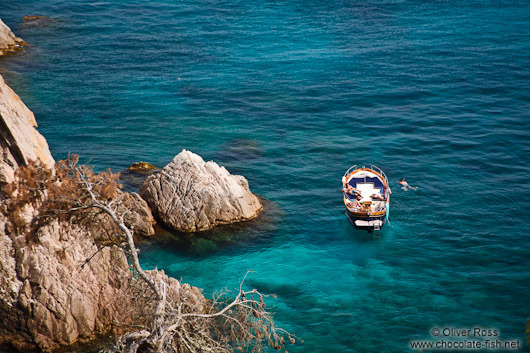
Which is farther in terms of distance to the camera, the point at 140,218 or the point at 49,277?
the point at 140,218

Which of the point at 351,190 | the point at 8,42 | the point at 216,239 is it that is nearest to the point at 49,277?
the point at 216,239

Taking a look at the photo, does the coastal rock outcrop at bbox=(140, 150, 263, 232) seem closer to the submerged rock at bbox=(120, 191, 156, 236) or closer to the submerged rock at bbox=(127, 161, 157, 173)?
the submerged rock at bbox=(120, 191, 156, 236)

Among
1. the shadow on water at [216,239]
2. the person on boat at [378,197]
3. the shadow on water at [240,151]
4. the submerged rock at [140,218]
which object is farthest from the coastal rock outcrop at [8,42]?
the person on boat at [378,197]

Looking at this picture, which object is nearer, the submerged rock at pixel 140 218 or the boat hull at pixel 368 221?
the submerged rock at pixel 140 218

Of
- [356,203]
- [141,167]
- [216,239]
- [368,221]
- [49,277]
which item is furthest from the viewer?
[141,167]

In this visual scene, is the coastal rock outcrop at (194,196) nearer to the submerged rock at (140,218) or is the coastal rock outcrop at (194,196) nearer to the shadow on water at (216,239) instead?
the shadow on water at (216,239)

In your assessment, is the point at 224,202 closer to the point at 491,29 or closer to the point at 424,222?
the point at 424,222

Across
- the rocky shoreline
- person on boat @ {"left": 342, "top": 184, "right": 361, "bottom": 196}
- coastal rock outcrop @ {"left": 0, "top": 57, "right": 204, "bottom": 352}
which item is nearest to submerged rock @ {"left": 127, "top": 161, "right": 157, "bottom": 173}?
person on boat @ {"left": 342, "top": 184, "right": 361, "bottom": 196}

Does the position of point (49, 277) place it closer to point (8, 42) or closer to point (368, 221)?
point (368, 221)
